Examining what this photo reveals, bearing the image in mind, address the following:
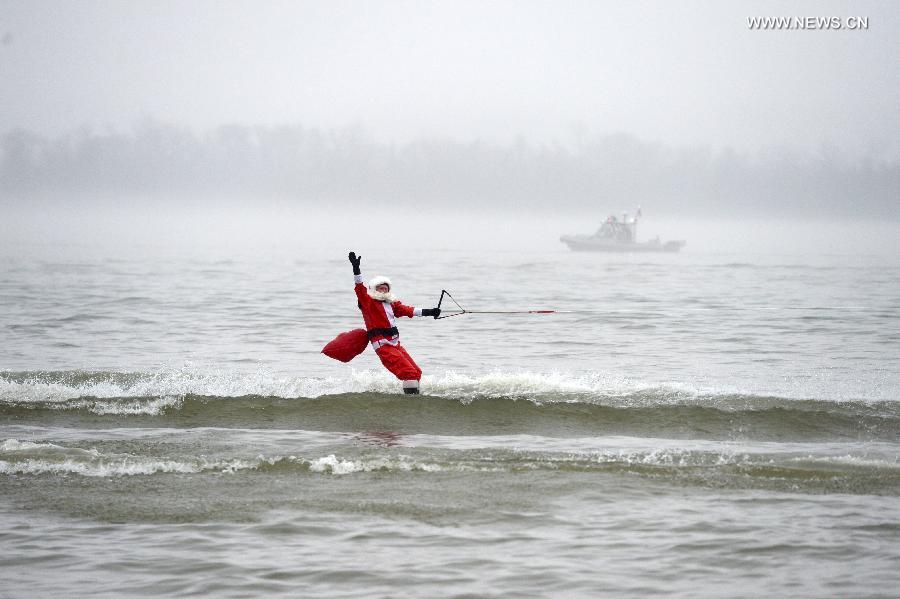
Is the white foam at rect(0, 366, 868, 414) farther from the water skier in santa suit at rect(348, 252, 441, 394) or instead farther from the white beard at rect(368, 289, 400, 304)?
the white beard at rect(368, 289, 400, 304)

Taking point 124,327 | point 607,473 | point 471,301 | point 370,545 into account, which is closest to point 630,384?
point 607,473

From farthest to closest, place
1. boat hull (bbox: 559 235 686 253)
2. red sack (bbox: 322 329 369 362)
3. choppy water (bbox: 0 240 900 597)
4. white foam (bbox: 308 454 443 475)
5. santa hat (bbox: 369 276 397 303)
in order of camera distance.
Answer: boat hull (bbox: 559 235 686 253)
red sack (bbox: 322 329 369 362)
santa hat (bbox: 369 276 397 303)
white foam (bbox: 308 454 443 475)
choppy water (bbox: 0 240 900 597)

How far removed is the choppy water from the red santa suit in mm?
421

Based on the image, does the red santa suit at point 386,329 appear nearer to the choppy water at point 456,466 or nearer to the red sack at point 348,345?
the red sack at point 348,345

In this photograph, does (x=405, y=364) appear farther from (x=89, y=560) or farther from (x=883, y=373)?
(x=883, y=373)

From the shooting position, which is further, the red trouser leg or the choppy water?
the red trouser leg

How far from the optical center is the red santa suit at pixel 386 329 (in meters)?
13.6

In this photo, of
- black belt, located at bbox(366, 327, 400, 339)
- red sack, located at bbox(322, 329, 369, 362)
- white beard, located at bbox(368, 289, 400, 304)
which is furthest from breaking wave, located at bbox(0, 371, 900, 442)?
white beard, located at bbox(368, 289, 400, 304)

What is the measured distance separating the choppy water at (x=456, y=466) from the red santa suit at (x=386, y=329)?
421 millimetres

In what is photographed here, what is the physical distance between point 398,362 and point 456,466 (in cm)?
365

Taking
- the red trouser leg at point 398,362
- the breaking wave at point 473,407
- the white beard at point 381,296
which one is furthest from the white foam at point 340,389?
the white beard at point 381,296

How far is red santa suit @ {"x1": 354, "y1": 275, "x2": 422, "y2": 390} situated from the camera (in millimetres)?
13578

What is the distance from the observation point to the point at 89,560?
293 inches

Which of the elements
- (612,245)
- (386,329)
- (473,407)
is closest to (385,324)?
(386,329)
